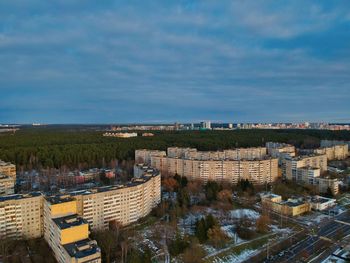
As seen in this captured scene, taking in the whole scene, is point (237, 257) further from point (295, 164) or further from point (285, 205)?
point (295, 164)

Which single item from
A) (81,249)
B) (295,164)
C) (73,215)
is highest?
(295,164)

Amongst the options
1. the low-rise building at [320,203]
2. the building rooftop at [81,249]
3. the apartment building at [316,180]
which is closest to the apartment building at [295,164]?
the apartment building at [316,180]

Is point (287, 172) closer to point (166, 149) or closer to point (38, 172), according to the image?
point (166, 149)

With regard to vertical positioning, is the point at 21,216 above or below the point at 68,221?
below

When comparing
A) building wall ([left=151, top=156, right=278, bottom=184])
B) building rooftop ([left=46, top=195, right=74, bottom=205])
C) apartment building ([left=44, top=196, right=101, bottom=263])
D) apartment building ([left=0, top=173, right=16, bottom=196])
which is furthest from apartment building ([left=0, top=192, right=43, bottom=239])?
building wall ([left=151, top=156, right=278, bottom=184])

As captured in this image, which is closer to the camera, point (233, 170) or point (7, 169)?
point (7, 169)

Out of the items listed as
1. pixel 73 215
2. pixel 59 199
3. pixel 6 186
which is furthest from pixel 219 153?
pixel 73 215

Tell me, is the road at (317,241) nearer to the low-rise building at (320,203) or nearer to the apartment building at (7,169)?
the low-rise building at (320,203)
